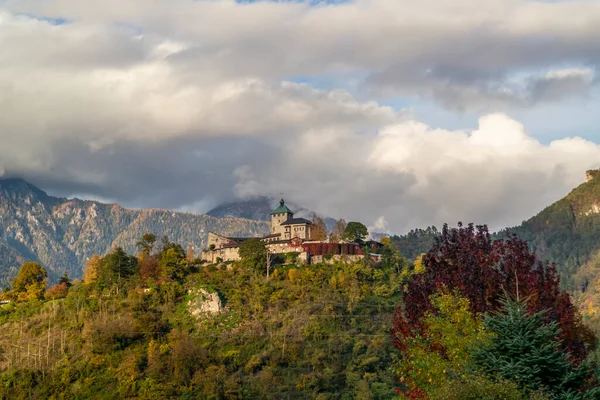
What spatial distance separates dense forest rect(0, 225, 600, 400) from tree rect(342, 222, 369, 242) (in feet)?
21.8

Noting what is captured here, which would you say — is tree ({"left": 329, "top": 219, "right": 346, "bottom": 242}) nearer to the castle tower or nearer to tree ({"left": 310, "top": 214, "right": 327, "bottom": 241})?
tree ({"left": 310, "top": 214, "right": 327, "bottom": 241})

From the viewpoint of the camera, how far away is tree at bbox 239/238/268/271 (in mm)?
122500

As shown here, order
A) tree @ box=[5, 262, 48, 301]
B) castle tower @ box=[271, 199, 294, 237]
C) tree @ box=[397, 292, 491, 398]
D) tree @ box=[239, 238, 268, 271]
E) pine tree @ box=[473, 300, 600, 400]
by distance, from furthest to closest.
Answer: castle tower @ box=[271, 199, 294, 237] < tree @ box=[5, 262, 48, 301] < tree @ box=[239, 238, 268, 271] < tree @ box=[397, 292, 491, 398] < pine tree @ box=[473, 300, 600, 400]

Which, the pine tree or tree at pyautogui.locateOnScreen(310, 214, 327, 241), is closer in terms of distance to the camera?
the pine tree

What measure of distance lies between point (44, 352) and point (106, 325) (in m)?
10.2

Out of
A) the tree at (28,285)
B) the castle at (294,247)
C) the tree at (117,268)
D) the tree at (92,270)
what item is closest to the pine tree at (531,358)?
the castle at (294,247)

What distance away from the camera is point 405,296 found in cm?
5059

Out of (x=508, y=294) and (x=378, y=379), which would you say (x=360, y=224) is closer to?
(x=378, y=379)

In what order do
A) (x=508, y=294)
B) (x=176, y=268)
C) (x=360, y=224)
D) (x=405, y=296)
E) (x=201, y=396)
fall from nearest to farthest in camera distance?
(x=508, y=294), (x=405, y=296), (x=201, y=396), (x=176, y=268), (x=360, y=224)

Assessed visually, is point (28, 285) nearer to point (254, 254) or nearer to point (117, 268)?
point (117, 268)

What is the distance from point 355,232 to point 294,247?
41.8 feet

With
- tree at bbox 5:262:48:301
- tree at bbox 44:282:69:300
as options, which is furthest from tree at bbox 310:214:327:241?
tree at bbox 5:262:48:301

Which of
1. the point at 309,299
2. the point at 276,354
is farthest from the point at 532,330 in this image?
the point at 309,299

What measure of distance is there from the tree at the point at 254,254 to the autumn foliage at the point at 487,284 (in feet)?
240
